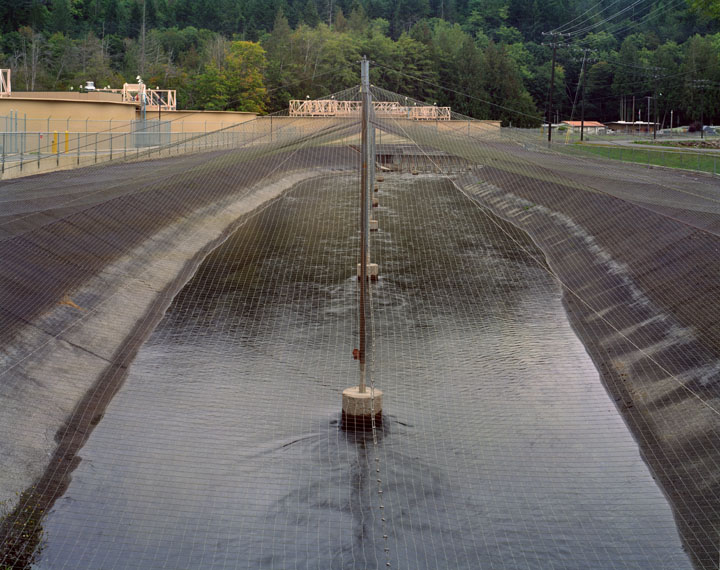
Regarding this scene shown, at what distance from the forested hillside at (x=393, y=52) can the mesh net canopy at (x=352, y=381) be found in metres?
26.1

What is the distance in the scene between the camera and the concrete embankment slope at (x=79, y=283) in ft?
31.2

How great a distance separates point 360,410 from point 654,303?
5689mm

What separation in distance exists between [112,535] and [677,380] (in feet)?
21.3

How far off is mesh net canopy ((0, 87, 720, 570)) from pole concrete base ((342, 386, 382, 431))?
19 centimetres

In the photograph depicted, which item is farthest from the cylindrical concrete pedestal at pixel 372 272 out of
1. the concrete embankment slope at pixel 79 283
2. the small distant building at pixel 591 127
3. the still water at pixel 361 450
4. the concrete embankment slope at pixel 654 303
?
the small distant building at pixel 591 127

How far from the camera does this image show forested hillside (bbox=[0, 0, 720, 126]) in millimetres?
70188

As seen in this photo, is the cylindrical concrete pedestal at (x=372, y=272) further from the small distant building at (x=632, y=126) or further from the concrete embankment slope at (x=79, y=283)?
the small distant building at (x=632, y=126)

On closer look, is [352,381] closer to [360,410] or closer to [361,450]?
[360,410]

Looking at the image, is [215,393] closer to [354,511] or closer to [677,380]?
[354,511]

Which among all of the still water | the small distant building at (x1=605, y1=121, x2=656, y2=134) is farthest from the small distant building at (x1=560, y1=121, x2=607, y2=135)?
the still water

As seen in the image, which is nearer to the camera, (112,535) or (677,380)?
(112,535)

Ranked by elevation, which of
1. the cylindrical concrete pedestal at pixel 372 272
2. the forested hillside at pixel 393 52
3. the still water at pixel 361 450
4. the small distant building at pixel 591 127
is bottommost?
the still water at pixel 361 450

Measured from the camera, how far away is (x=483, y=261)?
19.9 meters

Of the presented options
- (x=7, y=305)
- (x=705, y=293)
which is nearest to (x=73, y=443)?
(x=7, y=305)
